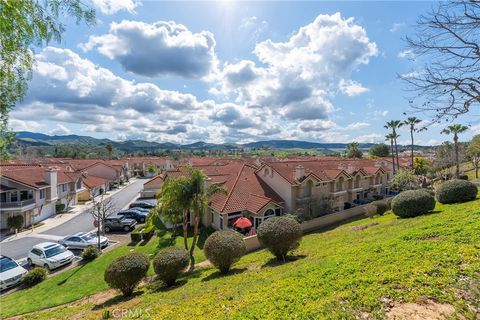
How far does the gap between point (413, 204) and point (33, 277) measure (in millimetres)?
27333

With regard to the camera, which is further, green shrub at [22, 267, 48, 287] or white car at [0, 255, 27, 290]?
green shrub at [22, 267, 48, 287]

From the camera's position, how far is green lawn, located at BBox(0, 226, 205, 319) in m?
13.2

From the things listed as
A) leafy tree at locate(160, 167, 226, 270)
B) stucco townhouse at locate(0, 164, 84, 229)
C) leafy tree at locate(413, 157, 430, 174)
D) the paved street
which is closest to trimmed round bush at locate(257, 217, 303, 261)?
leafy tree at locate(160, 167, 226, 270)

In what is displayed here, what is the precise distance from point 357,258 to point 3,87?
11862mm

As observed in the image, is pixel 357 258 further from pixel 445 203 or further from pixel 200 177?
pixel 445 203

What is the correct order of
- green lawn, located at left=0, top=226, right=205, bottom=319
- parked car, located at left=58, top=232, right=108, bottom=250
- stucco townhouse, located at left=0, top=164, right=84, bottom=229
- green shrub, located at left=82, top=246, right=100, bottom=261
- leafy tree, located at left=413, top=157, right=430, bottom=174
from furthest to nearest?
leafy tree, located at left=413, top=157, right=430, bottom=174 < stucco townhouse, located at left=0, top=164, right=84, bottom=229 < parked car, located at left=58, top=232, right=108, bottom=250 < green shrub, located at left=82, top=246, right=100, bottom=261 < green lawn, located at left=0, top=226, right=205, bottom=319

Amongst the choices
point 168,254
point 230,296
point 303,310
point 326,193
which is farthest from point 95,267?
point 326,193

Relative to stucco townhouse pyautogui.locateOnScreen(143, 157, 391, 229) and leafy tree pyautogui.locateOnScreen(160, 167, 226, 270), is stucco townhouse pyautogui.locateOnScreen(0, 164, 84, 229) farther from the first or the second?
leafy tree pyautogui.locateOnScreen(160, 167, 226, 270)

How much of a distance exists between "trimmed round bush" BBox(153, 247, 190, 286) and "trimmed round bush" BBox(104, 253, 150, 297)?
0.72 m

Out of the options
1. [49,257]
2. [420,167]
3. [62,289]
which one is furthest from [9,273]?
[420,167]

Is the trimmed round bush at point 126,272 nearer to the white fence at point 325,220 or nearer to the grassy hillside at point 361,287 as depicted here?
the grassy hillside at point 361,287

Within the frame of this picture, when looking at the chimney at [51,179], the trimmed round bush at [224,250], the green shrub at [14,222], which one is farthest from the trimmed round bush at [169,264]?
the chimney at [51,179]

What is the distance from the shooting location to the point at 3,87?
611 cm

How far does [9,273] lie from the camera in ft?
54.1
